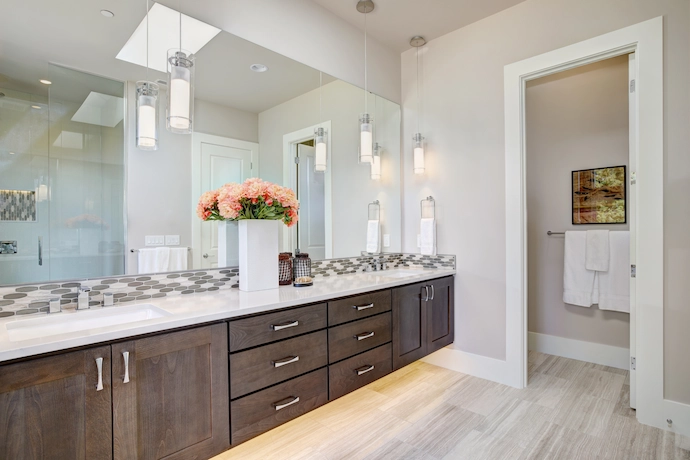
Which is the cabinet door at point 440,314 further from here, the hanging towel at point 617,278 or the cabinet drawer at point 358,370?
the hanging towel at point 617,278

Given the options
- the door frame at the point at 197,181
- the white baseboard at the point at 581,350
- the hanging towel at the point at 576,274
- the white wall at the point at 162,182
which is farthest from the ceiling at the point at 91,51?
the white baseboard at the point at 581,350

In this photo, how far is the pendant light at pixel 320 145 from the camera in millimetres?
2645

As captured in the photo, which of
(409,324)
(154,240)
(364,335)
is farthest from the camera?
(409,324)

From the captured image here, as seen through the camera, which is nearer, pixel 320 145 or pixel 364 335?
pixel 364 335

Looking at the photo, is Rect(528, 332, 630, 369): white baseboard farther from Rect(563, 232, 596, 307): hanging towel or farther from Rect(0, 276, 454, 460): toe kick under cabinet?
Rect(0, 276, 454, 460): toe kick under cabinet

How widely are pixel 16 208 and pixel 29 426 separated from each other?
88cm

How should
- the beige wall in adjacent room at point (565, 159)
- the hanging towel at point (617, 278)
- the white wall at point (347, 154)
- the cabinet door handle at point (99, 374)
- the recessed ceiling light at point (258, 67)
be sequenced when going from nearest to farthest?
the cabinet door handle at point (99, 374) < the recessed ceiling light at point (258, 67) < the white wall at point (347, 154) < the hanging towel at point (617, 278) < the beige wall in adjacent room at point (565, 159)

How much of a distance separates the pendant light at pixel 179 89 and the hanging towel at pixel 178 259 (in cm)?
64

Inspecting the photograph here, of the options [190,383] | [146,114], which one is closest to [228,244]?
[146,114]

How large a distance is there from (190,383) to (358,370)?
98 centimetres

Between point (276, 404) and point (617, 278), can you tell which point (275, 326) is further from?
point (617, 278)

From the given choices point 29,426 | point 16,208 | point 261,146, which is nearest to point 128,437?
point 29,426

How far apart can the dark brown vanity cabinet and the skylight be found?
1.90m

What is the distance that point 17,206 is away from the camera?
57.3 inches
